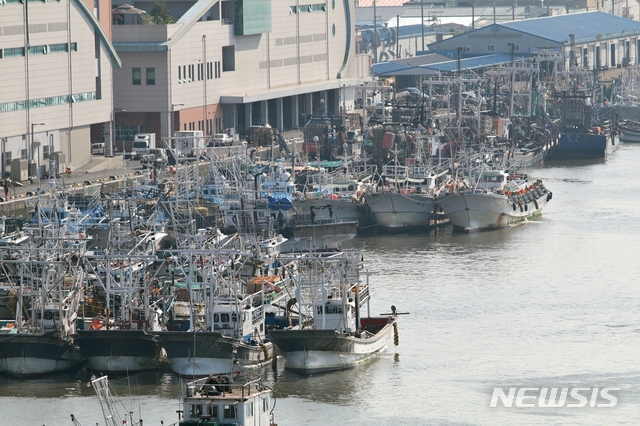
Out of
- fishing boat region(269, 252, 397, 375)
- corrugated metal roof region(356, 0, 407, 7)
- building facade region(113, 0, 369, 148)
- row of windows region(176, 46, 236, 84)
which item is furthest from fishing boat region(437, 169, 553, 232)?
corrugated metal roof region(356, 0, 407, 7)

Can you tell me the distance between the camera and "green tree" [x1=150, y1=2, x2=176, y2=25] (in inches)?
3115

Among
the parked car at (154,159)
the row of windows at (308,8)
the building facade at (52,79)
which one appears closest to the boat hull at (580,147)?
the row of windows at (308,8)

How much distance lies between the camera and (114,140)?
74.6m

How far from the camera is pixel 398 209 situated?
61.5m

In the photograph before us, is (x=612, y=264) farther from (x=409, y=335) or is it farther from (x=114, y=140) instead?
(x=114, y=140)

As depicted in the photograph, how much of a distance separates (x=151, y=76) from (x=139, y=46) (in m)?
1.61

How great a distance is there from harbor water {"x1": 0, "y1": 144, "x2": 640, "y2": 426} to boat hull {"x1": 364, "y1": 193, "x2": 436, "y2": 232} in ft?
2.59

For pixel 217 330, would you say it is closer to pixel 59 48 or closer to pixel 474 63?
pixel 59 48

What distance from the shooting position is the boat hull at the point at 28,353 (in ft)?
122

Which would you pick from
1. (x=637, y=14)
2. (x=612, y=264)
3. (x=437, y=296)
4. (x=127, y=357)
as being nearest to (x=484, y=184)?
(x=612, y=264)

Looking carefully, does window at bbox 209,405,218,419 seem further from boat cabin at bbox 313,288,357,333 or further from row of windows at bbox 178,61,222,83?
row of windows at bbox 178,61,222,83

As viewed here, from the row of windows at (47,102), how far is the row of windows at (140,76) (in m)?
5.82

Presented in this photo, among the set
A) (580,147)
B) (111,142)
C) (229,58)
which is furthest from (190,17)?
(580,147)

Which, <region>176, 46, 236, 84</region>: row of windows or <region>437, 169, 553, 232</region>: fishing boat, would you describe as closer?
<region>437, 169, 553, 232</region>: fishing boat
